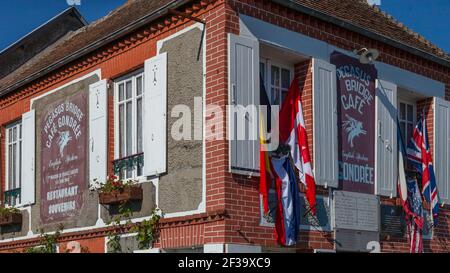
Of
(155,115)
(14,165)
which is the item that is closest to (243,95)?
(155,115)

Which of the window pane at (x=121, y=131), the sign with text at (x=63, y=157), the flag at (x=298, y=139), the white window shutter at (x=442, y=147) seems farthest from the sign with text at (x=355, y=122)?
→ the sign with text at (x=63, y=157)

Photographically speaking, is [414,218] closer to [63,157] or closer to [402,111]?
[402,111]

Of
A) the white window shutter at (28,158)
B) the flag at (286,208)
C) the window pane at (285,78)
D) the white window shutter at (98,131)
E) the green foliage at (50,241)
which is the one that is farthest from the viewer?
the white window shutter at (28,158)

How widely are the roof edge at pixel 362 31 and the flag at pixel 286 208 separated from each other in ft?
7.97

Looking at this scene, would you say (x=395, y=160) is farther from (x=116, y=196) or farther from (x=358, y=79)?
(x=116, y=196)

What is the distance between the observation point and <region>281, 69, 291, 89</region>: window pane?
12.3m

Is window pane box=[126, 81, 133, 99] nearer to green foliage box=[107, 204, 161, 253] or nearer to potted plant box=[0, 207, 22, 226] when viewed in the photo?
green foliage box=[107, 204, 161, 253]

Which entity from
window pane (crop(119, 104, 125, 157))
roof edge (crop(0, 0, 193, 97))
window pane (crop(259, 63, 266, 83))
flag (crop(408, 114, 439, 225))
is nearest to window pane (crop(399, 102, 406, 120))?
flag (crop(408, 114, 439, 225))

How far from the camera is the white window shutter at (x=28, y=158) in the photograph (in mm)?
15156

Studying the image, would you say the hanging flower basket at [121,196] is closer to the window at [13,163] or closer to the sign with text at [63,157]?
the sign with text at [63,157]

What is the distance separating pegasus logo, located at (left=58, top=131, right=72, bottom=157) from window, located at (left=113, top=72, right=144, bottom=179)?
1519 millimetres

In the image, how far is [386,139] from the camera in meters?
13.4

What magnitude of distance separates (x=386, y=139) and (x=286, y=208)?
3054mm
